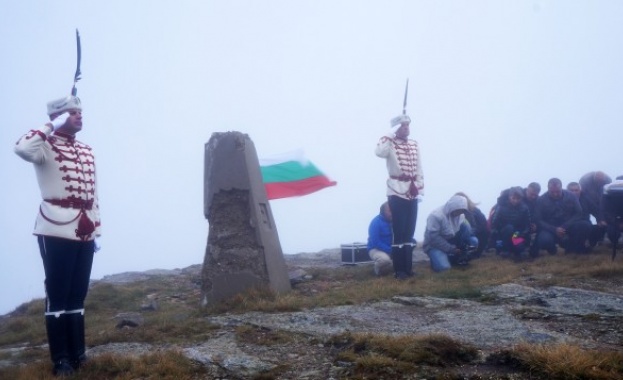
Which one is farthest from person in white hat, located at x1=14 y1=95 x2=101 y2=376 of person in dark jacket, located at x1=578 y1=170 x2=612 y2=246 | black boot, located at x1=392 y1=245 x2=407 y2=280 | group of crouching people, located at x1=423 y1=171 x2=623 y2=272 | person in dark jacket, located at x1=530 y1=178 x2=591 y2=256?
person in dark jacket, located at x1=578 y1=170 x2=612 y2=246

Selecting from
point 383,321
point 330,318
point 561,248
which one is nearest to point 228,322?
point 330,318

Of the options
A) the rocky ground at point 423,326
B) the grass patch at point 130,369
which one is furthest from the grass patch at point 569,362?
the grass patch at point 130,369

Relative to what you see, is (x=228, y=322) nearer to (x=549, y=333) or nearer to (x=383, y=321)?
(x=383, y=321)

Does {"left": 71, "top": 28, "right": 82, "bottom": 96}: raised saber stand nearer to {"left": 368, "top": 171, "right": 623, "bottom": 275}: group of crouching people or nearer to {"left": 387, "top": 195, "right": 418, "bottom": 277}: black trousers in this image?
{"left": 387, "top": 195, "right": 418, "bottom": 277}: black trousers

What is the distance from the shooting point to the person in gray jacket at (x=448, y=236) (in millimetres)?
11898

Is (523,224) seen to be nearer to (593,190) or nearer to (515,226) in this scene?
(515,226)

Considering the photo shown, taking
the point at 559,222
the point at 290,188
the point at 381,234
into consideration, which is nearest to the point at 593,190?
the point at 559,222

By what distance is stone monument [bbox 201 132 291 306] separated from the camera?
907 cm

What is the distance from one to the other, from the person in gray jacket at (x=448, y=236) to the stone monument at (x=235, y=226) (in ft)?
11.6

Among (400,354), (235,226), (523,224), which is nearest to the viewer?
(400,354)

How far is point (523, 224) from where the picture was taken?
41.8ft

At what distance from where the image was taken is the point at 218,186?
9.49m

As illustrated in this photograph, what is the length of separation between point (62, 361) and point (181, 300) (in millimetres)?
5437

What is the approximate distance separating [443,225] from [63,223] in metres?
8.01
